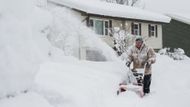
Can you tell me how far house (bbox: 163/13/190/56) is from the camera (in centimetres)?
4131

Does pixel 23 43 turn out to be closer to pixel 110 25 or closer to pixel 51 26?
pixel 51 26

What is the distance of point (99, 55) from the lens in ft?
63.9

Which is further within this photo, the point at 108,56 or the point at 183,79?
the point at 108,56

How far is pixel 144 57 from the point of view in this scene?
12023 millimetres

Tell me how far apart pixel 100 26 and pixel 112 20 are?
122 centimetres

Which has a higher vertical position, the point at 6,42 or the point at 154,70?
the point at 6,42

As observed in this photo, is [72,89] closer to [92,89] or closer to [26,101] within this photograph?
[92,89]

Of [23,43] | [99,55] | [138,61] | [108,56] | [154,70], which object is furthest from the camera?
[99,55]

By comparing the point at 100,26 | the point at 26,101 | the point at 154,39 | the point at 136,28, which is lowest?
the point at 154,39

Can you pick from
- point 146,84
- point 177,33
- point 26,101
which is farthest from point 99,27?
point 26,101

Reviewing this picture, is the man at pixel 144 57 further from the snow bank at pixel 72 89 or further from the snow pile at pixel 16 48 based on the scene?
the snow pile at pixel 16 48

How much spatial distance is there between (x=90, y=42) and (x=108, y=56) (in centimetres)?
216

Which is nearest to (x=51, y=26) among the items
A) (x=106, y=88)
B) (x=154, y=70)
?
(x=154, y=70)

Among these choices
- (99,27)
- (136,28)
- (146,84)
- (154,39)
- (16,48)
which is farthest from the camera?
(154,39)
